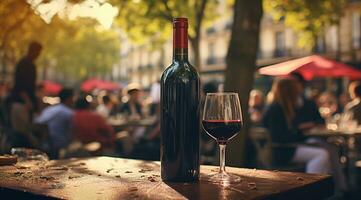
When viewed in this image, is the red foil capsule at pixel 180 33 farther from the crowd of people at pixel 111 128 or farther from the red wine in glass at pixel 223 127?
the crowd of people at pixel 111 128

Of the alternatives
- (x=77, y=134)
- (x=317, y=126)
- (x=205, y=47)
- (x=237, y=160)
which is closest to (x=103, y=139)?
(x=77, y=134)

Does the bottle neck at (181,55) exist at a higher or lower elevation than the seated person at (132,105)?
higher

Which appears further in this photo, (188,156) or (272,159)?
(272,159)

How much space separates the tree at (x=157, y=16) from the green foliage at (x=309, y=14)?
2143 mm

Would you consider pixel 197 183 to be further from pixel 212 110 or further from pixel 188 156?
pixel 212 110

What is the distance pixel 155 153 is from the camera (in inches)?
283

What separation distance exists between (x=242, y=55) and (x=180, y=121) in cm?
399

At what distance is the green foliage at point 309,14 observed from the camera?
10.6 m

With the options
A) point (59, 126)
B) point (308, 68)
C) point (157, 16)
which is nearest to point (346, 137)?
point (308, 68)

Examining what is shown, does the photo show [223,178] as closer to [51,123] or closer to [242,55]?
[242,55]

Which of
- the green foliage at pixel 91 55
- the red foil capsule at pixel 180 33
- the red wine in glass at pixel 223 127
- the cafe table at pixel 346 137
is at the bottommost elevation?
the cafe table at pixel 346 137

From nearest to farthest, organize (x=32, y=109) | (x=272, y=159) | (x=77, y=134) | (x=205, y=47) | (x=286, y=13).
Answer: (x=272, y=159)
(x=32, y=109)
(x=77, y=134)
(x=286, y=13)
(x=205, y=47)

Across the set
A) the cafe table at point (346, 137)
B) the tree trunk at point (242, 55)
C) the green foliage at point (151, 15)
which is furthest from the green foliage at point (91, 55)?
the tree trunk at point (242, 55)

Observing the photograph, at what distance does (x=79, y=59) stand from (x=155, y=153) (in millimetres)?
33871
